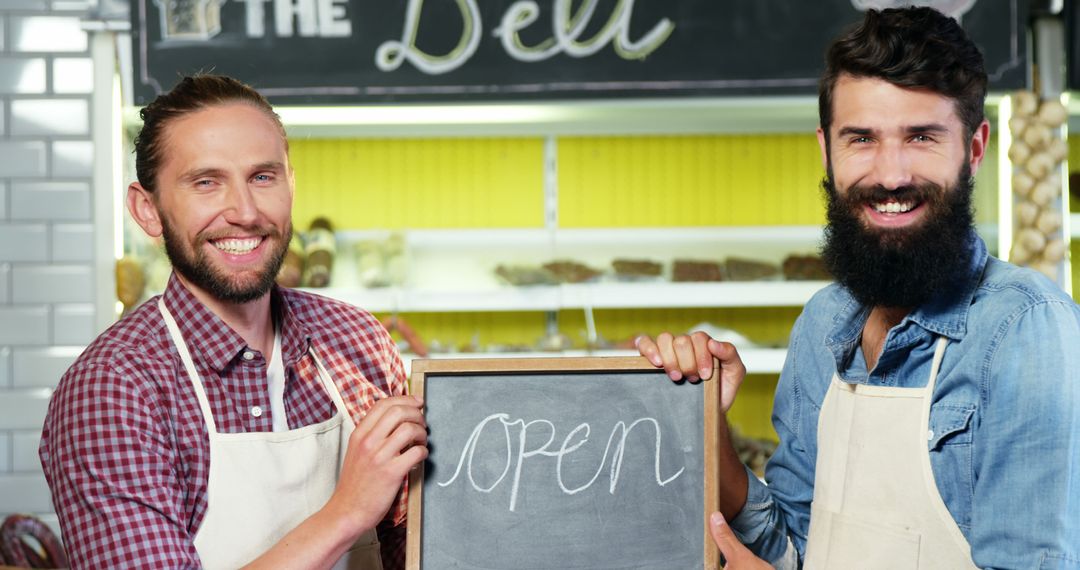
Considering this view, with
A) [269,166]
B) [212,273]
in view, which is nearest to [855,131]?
[269,166]

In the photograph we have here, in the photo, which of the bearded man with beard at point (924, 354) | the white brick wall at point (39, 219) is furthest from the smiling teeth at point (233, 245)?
the white brick wall at point (39, 219)

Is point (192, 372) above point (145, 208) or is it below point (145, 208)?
below

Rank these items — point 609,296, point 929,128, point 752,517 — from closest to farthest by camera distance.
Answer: point 929,128 < point 752,517 < point 609,296

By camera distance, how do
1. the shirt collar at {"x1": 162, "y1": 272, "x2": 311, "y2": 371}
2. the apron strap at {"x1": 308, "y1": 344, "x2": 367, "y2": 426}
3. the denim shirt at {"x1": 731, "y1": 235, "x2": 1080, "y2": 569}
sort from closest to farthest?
the denim shirt at {"x1": 731, "y1": 235, "x2": 1080, "y2": 569}
the shirt collar at {"x1": 162, "y1": 272, "x2": 311, "y2": 371}
the apron strap at {"x1": 308, "y1": 344, "x2": 367, "y2": 426}

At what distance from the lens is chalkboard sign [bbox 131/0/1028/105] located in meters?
3.57

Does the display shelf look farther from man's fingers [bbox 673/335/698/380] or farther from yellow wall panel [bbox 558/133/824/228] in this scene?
man's fingers [bbox 673/335/698/380]

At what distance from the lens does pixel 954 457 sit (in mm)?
1447

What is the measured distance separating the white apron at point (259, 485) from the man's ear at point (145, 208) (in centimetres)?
13

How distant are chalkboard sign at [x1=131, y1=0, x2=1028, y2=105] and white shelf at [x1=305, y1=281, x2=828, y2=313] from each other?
0.67m

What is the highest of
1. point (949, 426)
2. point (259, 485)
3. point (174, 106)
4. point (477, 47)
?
point (477, 47)

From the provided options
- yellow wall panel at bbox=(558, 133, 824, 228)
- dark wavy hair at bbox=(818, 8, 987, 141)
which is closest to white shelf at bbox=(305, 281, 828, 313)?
yellow wall panel at bbox=(558, 133, 824, 228)

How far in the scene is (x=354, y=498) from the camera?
1523 mm

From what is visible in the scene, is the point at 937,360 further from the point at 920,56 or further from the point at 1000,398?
the point at 920,56

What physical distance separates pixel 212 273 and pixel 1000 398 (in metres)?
1.19
